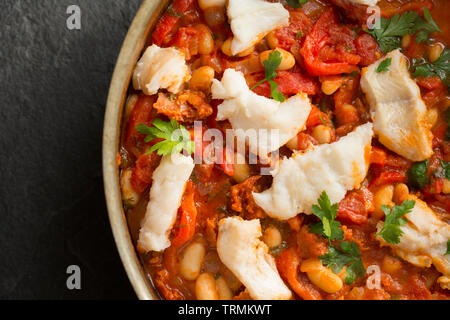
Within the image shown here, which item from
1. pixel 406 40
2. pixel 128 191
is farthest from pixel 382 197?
pixel 128 191

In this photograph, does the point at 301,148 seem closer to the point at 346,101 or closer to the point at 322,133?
the point at 322,133

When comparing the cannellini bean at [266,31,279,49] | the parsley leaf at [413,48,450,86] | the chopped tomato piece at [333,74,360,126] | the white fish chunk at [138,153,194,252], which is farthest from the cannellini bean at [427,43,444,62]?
the white fish chunk at [138,153,194,252]

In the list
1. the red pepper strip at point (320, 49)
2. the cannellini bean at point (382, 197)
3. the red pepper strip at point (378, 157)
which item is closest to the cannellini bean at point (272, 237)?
the cannellini bean at point (382, 197)

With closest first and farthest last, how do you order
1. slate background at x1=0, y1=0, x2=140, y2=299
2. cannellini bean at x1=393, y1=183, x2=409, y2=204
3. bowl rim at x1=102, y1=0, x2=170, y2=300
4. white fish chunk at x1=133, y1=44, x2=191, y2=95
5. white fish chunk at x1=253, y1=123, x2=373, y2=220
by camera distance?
1. bowl rim at x1=102, y1=0, x2=170, y2=300
2. white fish chunk at x1=133, y1=44, x2=191, y2=95
3. white fish chunk at x1=253, y1=123, x2=373, y2=220
4. cannellini bean at x1=393, y1=183, x2=409, y2=204
5. slate background at x1=0, y1=0, x2=140, y2=299

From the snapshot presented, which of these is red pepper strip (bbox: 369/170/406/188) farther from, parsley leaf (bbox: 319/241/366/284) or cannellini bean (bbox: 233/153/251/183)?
cannellini bean (bbox: 233/153/251/183)

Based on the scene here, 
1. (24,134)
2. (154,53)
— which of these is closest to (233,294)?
(154,53)

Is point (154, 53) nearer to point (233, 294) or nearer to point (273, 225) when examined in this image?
point (273, 225)
